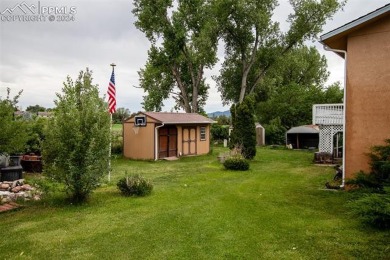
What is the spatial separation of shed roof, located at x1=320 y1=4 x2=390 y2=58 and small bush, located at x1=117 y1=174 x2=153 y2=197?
7694 millimetres

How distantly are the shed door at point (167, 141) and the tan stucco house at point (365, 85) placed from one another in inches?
483

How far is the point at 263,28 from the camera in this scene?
2616cm

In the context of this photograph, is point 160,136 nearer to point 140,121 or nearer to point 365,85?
point 140,121

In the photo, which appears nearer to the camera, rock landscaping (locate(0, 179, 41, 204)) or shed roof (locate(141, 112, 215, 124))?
rock landscaping (locate(0, 179, 41, 204))

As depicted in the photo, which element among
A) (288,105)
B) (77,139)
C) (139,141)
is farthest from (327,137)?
(77,139)

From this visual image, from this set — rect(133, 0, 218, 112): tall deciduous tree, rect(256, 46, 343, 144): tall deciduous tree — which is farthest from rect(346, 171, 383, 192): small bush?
rect(256, 46, 343, 144): tall deciduous tree

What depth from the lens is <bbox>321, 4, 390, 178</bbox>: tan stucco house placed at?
8617mm

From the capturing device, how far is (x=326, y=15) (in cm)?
2503

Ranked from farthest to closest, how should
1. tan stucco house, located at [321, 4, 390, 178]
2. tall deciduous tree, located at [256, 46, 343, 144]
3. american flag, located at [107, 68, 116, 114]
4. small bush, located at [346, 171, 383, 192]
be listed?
1. tall deciduous tree, located at [256, 46, 343, 144]
2. american flag, located at [107, 68, 116, 114]
3. tan stucco house, located at [321, 4, 390, 178]
4. small bush, located at [346, 171, 383, 192]

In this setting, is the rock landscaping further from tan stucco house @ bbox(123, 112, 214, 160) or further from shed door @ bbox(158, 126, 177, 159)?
shed door @ bbox(158, 126, 177, 159)

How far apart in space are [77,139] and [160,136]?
1144cm

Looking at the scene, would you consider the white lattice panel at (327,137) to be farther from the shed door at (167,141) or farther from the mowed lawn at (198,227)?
the shed door at (167,141)

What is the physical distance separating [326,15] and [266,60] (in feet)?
20.2

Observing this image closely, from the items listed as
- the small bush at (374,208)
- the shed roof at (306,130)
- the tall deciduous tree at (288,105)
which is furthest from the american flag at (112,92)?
the tall deciduous tree at (288,105)
